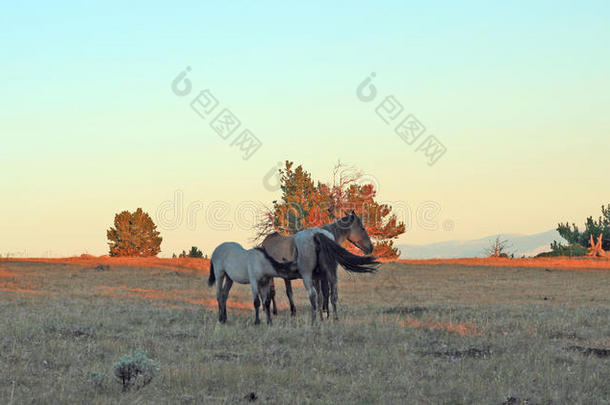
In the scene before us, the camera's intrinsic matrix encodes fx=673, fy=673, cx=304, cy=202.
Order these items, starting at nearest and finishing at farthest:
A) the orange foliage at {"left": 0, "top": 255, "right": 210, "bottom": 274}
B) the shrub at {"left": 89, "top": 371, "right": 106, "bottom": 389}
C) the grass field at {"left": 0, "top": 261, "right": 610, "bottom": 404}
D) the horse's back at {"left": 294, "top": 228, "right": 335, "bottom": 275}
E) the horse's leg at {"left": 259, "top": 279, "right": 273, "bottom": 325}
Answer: the grass field at {"left": 0, "top": 261, "right": 610, "bottom": 404}
the shrub at {"left": 89, "top": 371, "right": 106, "bottom": 389}
the horse's leg at {"left": 259, "top": 279, "right": 273, "bottom": 325}
the horse's back at {"left": 294, "top": 228, "right": 335, "bottom": 275}
the orange foliage at {"left": 0, "top": 255, "right": 210, "bottom": 274}

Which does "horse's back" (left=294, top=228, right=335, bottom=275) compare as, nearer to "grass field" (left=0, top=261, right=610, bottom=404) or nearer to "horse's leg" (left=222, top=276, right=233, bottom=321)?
"grass field" (left=0, top=261, right=610, bottom=404)

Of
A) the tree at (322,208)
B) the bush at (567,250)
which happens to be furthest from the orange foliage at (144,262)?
the bush at (567,250)

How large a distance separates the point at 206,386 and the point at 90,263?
31.2m

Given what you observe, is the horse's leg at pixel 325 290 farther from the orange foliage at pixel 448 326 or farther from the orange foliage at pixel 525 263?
the orange foliage at pixel 525 263

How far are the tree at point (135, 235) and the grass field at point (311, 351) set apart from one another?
158 ft

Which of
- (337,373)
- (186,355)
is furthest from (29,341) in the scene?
(337,373)

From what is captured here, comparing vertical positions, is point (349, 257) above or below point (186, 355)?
above

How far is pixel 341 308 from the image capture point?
18188 mm

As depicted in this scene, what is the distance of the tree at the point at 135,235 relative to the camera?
228 ft

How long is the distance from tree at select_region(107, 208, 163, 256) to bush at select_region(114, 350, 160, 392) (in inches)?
2459

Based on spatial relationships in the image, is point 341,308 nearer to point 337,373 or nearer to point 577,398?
point 337,373

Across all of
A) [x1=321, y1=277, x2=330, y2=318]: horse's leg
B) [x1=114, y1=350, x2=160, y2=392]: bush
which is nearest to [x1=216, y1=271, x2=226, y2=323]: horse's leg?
[x1=321, y1=277, x2=330, y2=318]: horse's leg

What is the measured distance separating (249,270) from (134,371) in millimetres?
5933

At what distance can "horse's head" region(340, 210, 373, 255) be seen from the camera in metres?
16.8
